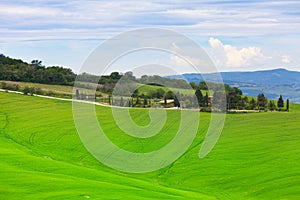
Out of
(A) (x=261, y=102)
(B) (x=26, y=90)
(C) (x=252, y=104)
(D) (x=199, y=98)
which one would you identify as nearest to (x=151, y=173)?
(D) (x=199, y=98)

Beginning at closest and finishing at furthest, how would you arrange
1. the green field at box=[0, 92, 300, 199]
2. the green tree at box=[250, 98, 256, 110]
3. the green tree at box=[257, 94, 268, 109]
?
the green field at box=[0, 92, 300, 199] → the green tree at box=[250, 98, 256, 110] → the green tree at box=[257, 94, 268, 109]

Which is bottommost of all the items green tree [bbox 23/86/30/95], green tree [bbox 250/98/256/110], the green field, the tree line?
the green field

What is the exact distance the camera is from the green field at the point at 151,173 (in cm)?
4409

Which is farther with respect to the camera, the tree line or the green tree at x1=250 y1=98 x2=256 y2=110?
the tree line

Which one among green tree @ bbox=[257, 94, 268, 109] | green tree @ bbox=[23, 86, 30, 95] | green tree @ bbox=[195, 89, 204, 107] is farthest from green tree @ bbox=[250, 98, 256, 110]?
green tree @ bbox=[23, 86, 30, 95]

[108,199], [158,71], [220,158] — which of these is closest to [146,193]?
[108,199]

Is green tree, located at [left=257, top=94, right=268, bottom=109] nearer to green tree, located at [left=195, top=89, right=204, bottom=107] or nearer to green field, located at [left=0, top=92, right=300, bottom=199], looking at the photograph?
green field, located at [left=0, top=92, right=300, bottom=199]

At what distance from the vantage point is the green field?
44.1 m

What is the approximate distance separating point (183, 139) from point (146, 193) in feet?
120

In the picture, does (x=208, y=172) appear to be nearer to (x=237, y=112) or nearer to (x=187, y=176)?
(x=187, y=176)

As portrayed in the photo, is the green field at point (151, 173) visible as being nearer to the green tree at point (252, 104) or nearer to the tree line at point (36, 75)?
the green tree at point (252, 104)

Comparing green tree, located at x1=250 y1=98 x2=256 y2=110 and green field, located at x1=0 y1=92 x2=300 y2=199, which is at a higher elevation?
green tree, located at x1=250 y1=98 x2=256 y2=110

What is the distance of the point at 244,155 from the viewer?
72125 millimetres

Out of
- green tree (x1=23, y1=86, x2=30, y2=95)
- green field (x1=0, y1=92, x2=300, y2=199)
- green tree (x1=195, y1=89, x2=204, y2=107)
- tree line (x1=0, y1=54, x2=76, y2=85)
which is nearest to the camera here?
green field (x1=0, y1=92, x2=300, y2=199)
